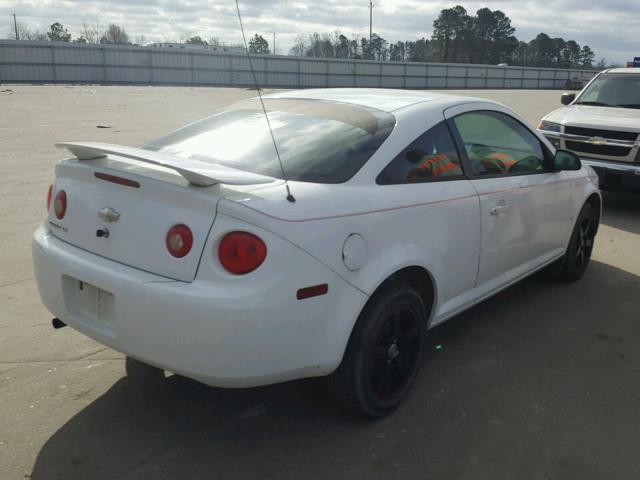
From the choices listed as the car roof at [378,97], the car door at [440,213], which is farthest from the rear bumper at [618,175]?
the car door at [440,213]

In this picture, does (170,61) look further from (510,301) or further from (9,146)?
(510,301)

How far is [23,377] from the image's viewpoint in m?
3.38

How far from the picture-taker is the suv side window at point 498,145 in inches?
146

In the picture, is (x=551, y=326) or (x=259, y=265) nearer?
(x=259, y=265)

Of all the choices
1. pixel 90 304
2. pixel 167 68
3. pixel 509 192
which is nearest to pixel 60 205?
pixel 90 304

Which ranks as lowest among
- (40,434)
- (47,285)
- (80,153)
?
(40,434)

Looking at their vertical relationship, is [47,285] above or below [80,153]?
below

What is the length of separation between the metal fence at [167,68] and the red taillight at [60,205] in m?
30.9

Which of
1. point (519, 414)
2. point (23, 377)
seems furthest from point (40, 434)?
point (519, 414)

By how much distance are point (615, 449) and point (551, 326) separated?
4.83 ft

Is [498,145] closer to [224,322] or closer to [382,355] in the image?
[382,355]

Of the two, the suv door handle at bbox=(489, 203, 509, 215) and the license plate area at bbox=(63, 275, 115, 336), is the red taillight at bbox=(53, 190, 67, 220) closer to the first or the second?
the license plate area at bbox=(63, 275, 115, 336)

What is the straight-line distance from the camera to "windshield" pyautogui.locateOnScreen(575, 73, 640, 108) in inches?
340

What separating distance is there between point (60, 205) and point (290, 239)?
1332 millimetres
